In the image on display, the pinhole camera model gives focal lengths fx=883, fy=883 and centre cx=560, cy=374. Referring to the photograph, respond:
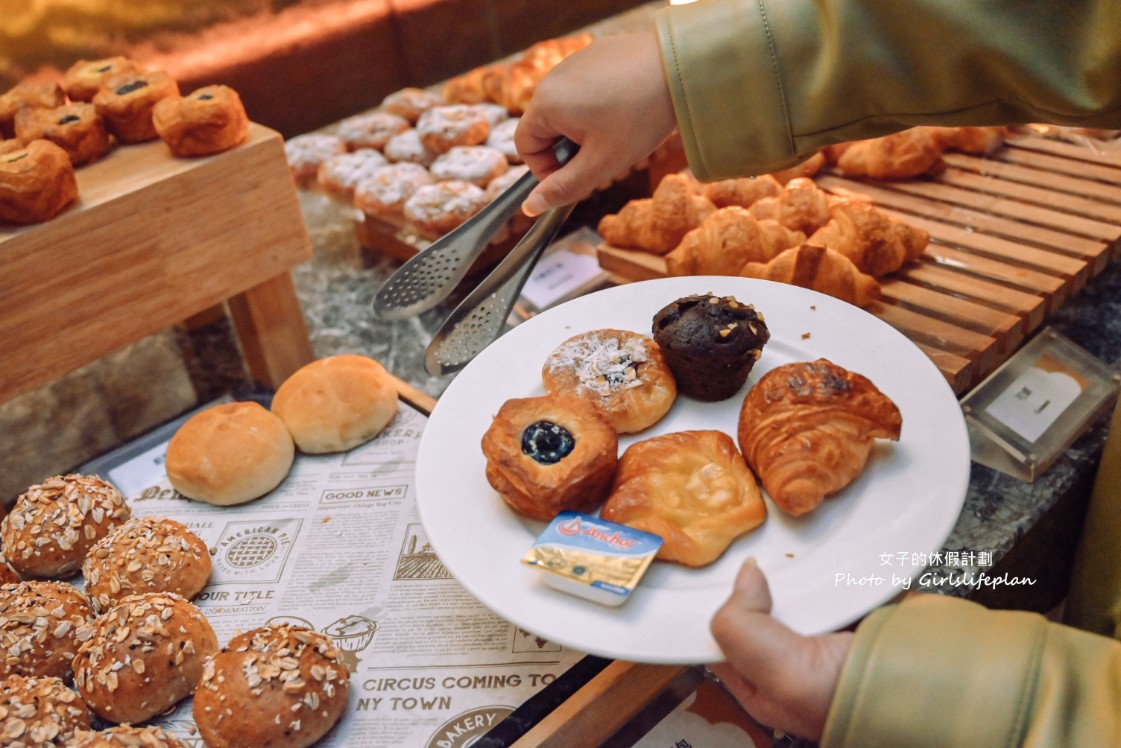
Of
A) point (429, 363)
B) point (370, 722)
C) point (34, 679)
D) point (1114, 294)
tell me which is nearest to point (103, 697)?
point (34, 679)

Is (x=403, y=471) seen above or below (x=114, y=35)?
below

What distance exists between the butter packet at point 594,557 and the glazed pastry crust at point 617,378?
10.7 inches

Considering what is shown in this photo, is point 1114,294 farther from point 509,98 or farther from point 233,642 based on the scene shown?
point 233,642

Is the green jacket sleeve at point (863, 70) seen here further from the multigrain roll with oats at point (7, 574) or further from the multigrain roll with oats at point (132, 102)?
the multigrain roll with oats at point (7, 574)

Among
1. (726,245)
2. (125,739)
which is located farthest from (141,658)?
(726,245)

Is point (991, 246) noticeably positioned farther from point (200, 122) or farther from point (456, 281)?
point (200, 122)

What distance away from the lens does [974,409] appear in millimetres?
1647

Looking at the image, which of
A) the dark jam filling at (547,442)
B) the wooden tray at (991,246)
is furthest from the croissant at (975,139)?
the dark jam filling at (547,442)

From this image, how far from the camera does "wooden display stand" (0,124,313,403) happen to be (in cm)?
158

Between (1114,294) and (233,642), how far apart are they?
2064mm

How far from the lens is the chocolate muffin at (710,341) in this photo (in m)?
1.39

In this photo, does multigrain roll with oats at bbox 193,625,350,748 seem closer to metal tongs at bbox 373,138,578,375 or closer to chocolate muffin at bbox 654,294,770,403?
metal tongs at bbox 373,138,578,375

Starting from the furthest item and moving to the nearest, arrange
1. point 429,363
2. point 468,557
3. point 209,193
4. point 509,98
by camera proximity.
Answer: point 509,98, point 209,193, point 429,363, point 468,557

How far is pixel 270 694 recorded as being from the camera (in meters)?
1.18
